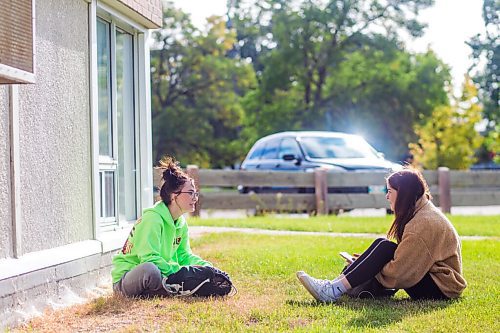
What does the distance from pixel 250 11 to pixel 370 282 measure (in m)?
37.5

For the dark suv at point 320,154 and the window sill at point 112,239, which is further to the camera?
the dark suv at point 320,154

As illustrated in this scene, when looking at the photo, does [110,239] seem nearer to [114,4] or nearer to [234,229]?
[114,4]

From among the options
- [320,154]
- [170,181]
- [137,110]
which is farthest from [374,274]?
[320,154]

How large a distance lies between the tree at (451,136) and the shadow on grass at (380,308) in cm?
2326

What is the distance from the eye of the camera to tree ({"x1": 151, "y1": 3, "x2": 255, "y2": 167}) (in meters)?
39.8

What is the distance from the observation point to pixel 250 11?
4281cm

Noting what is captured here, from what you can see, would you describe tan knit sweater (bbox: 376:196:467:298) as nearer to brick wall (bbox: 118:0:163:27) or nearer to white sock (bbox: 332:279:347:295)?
white sock (bbox: 332:279:347:295)

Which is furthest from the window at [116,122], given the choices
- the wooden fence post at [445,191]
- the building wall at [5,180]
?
the wooden fence post at [445,191]

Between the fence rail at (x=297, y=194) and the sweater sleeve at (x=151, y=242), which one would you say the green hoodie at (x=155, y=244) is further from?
the fence rail at (x=297, y=194)

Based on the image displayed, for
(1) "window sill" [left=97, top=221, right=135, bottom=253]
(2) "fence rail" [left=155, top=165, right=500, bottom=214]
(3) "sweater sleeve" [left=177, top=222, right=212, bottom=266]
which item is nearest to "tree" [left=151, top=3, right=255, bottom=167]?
(2) "fence rail" [left=155, top=165, right=500, bottom=214]

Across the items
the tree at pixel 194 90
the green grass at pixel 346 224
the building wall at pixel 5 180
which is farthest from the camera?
the tree at pixel 194 90

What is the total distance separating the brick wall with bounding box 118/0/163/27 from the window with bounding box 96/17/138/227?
29 cm

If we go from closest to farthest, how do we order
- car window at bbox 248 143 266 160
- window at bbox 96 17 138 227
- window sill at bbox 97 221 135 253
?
window sill at bbox 97 221 135 253, window at bbox 96 17 138 227, car window at bbox 248 143 266 160

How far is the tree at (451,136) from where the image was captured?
96.3 ft
